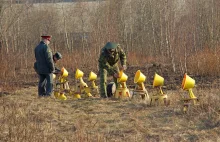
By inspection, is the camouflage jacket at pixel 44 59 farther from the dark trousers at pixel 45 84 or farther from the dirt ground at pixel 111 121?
the dirt ground at pixel 111 121

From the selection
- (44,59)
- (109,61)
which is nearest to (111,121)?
(109,61)

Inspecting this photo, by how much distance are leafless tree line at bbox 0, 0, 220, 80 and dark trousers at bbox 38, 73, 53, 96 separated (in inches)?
126

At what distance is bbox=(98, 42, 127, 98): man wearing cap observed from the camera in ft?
24.7

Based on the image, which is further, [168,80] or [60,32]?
[60,32]

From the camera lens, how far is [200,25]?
20.9 meters

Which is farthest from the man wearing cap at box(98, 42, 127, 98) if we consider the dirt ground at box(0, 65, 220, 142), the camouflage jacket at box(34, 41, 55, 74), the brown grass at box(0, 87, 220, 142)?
the camouflage jacket at box(34, 41, 55, 74)

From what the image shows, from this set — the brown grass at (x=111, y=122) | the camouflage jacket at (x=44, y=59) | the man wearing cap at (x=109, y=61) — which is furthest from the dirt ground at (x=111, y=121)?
the camouflage jacket at (x=44, y=59)

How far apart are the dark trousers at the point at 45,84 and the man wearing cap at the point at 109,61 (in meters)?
1.27

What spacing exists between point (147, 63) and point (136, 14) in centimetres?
858

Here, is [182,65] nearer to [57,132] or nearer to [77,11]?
[57,132]

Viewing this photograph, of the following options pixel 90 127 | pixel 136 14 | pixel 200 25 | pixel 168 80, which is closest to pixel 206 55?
pixel 168 80

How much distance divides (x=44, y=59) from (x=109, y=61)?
1.52 m

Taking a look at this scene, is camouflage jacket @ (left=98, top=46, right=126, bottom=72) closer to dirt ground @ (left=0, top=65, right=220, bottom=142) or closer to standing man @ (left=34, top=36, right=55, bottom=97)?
dirt ground @ (left=0, top=65, right=220, bottom=142)

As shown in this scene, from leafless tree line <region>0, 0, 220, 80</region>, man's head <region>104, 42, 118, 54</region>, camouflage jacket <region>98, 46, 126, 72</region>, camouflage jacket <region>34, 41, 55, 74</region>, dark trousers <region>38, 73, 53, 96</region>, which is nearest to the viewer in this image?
man's head <region>104, 42, 118, 54</region>
